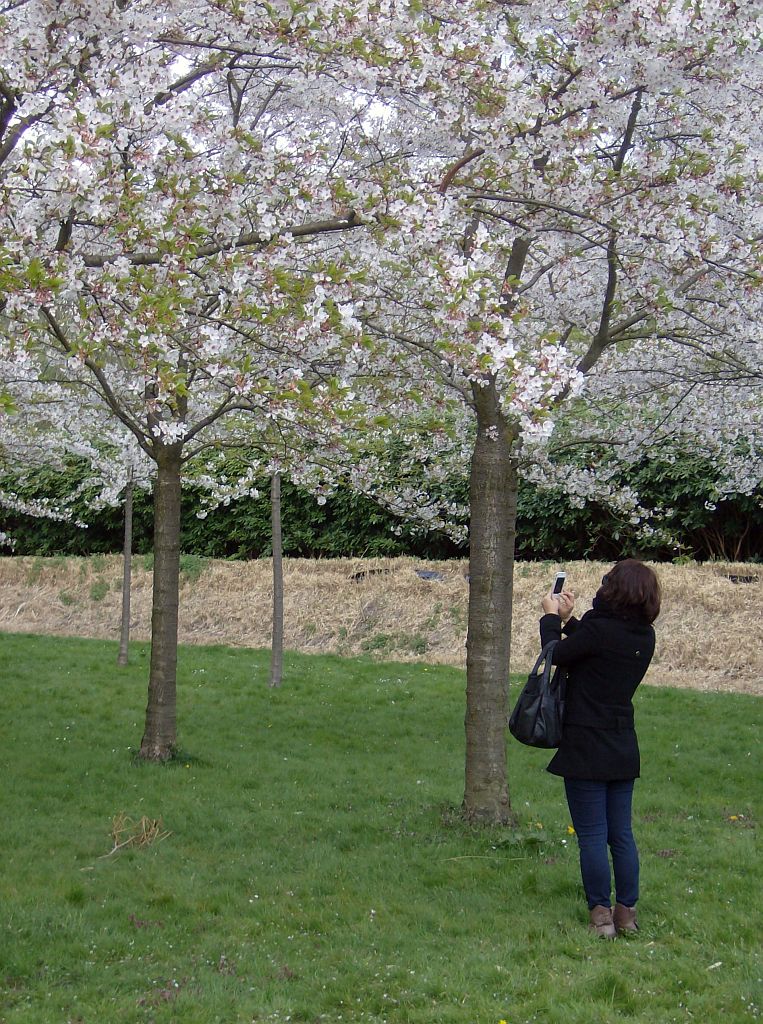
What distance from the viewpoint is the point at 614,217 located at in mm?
7133

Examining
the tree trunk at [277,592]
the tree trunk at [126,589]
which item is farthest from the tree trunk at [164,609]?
the tree trunk at [126,589]

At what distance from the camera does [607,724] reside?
16.9 feet

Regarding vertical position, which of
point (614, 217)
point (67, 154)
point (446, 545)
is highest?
point (614, 217)

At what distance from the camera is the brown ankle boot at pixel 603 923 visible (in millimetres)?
5258

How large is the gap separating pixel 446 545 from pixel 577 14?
14.3m

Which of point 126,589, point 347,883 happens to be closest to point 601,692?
point 347,883

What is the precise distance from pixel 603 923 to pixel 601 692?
4.18 ft

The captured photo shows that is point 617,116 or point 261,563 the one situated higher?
point 617,116

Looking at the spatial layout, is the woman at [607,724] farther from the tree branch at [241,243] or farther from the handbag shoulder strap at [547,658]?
the tree branch at [241,243]

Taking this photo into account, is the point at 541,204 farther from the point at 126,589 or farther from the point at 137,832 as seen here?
the point at 126,589

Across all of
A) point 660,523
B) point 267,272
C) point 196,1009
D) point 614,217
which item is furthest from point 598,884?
point 660,523

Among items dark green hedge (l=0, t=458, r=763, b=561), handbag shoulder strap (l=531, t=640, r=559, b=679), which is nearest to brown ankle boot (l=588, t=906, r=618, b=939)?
handbag shoulder strap (l=531, t=640, r=559, b=679)

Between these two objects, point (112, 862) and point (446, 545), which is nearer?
point (112, 862)

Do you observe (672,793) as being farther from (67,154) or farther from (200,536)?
(200,536)
